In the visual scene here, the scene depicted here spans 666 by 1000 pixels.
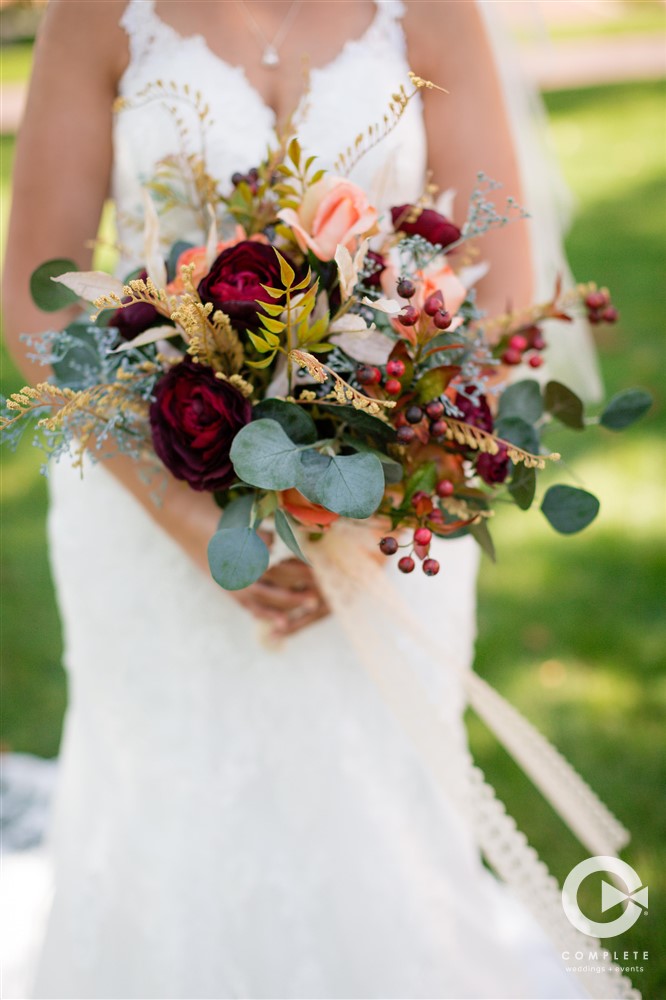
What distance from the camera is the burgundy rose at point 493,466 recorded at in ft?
4.93

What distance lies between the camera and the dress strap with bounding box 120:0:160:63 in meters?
1.81

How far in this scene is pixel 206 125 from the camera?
6.02 feet

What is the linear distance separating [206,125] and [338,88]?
262 mm

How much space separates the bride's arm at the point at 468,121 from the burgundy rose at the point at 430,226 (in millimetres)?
388

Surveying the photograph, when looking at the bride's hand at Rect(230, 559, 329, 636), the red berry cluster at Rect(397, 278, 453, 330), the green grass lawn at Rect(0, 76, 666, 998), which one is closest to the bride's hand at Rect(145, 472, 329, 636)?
the bride's hand at Rect(230, 559, 329, 636)

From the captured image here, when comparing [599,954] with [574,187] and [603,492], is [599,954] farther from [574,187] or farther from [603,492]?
[574,187]

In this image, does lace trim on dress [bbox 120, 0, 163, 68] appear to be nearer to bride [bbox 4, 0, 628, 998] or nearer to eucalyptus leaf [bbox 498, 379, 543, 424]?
bride [bbox 4, 0, 628, 998]

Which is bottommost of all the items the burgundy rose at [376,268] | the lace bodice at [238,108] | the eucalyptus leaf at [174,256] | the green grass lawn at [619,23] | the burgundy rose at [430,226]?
the eucalyptus leaf at [174,256]

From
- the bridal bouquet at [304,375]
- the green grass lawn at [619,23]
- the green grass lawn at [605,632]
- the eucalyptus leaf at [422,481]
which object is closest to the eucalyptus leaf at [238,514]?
the bridal bouquet at [304,375]

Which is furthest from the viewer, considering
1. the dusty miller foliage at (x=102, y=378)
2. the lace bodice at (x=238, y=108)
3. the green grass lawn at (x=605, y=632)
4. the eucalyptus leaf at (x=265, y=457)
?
the green grass lawn at (x=605, y=632)

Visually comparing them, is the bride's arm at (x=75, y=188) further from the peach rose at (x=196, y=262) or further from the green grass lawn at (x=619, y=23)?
the green grass lawn at (x=619, y=23)

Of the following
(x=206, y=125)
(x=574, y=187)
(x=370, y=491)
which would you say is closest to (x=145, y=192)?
(x=206, y=125)

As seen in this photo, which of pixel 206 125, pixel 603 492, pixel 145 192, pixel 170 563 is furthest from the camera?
pixel 603 492

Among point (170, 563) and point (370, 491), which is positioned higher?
point (370, 491)
